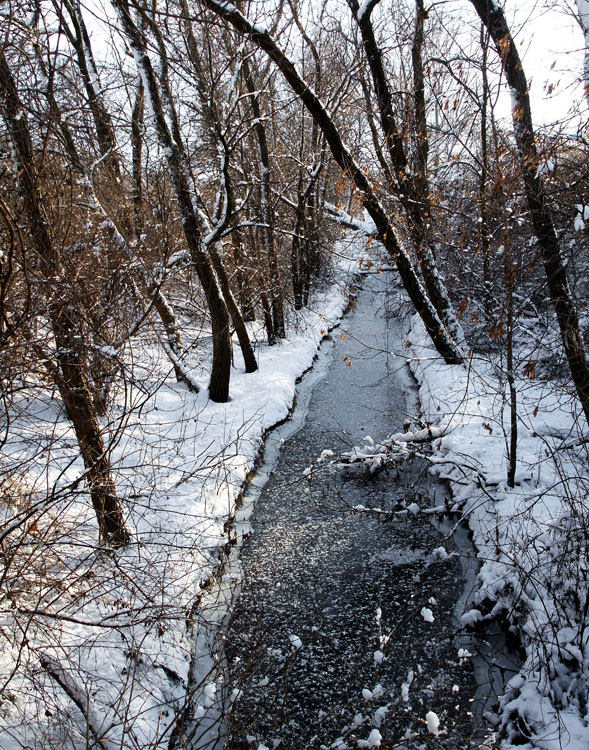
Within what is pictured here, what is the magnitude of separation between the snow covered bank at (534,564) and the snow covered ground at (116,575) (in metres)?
2.51

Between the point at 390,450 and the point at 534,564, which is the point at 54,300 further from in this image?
the point at 390,450

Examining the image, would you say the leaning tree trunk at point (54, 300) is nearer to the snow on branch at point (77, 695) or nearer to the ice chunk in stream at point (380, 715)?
the snow on branch at point (77, 695)

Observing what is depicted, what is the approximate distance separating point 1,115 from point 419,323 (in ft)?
41.3

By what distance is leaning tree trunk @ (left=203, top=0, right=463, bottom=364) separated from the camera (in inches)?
259

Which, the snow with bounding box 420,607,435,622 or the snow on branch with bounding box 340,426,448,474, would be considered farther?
the snow on branch with bounding box 340,426,448,474

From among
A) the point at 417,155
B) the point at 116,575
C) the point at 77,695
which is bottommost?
the point at 77,695

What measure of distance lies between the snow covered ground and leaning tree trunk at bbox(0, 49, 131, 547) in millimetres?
188

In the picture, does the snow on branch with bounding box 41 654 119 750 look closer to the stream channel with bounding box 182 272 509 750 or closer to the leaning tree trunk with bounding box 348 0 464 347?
the stream channel with bounding box 182 272 509 750

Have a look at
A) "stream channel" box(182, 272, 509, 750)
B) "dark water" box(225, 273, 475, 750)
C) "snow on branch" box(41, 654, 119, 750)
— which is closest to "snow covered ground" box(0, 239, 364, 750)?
"snow on branch" box(41, 654, 119, 750)

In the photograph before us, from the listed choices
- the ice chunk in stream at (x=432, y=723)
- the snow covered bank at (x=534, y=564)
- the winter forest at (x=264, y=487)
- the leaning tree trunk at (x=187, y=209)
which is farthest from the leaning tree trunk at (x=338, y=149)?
the ice chunk in stream at (x=432, y=723)

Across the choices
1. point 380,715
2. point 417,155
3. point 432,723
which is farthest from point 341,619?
point 417,155

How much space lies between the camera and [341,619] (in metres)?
4.89

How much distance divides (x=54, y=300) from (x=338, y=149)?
214 inches

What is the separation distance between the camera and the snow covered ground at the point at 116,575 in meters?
3.16
